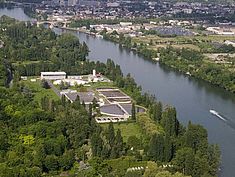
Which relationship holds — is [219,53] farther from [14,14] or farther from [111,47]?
[14,14]

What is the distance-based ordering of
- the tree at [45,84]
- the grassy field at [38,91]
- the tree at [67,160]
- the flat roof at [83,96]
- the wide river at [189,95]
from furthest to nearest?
1. the tree at [45,84]
2. the grassy field at [38,91]
3. the flat roof at [83,96]
4. the wide river at [189,95]
5. the tree at [67,160]

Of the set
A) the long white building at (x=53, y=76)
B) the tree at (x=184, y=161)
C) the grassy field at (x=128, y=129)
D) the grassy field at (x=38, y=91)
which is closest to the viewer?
the tree at (x=184, y=161)

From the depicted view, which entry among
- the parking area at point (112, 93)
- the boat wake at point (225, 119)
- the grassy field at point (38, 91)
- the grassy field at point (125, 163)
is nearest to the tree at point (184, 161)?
the grassy field at point (125, 163)

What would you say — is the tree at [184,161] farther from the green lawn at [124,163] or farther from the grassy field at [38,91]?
the grassy field at [38,91]

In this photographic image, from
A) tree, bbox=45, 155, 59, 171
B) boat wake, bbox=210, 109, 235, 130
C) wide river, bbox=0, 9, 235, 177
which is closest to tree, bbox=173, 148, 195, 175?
wide river, bbox=0, 9, 235, 177

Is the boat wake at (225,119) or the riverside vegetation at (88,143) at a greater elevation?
the riverside vegetation at (88,143)

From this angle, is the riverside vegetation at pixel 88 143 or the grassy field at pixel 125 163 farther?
the grassy field at pixel 125 163

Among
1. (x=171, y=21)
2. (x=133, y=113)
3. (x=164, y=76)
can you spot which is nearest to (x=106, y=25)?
(x=171, y=21)

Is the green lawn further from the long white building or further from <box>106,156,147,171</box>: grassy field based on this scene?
the long white building
